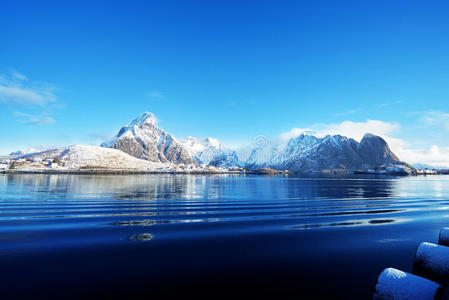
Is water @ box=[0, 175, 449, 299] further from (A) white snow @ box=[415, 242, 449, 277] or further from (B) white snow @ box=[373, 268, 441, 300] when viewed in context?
(B) white snow @ box=[373, 268, 441, 300]

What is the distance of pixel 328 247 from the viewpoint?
45.8 ft

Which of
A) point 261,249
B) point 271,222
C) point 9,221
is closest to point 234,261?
point 261,249

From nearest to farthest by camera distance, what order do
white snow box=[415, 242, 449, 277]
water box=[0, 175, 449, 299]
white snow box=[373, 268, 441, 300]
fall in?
→ white snow box=[373, 268, 441, 300] → white snow box=[415, 242, 449, 277] → water box=[0, 175, 449, 299]

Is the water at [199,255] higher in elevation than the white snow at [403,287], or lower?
lower

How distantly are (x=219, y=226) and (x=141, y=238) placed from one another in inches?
247

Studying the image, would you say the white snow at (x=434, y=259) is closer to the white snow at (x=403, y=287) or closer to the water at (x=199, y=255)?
the water at (x=199, y=255)

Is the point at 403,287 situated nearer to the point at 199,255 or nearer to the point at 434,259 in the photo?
the point at 434,259

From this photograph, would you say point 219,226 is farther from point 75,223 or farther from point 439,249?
point 439,249

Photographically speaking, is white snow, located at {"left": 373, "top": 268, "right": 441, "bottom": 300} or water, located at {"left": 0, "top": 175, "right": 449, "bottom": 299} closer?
white snow, located at {"left": 373, "top": 268, "right": 441, "bottom": 300}

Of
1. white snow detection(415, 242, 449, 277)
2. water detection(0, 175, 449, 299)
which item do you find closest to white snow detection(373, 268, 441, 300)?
water detection(0, 175, 449, 299)

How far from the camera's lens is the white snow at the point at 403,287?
5.96 m

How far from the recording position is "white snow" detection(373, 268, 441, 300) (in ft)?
19.6

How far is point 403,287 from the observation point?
20.6 feet

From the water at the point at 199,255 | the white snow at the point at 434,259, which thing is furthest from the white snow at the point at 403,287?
the white snow at the point at 434,259
